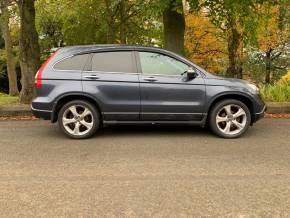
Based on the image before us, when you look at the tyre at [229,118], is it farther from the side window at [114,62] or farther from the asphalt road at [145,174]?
the side window at [114,62]

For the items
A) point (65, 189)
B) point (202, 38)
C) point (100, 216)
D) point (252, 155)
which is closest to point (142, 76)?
point (252, 155)

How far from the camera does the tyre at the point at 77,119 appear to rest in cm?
742

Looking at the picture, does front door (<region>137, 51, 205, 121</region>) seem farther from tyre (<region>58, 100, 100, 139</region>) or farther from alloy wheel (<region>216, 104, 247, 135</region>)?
tyre (<region>58, 100, 100, 139</region>)

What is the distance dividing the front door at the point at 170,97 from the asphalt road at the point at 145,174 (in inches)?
16.4

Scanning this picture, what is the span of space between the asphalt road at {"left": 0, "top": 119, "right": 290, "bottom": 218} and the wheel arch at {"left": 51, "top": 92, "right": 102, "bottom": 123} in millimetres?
501

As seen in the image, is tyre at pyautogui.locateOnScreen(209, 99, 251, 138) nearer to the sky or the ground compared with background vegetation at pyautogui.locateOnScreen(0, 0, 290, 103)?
nearer to the ground

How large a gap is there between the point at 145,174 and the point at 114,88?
2414 mm

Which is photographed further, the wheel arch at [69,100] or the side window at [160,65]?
the side window at [160,65]

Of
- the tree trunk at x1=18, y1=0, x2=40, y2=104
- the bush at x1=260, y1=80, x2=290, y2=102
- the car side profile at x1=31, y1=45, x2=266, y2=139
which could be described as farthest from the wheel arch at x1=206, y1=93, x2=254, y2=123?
the tree trunk at x1=18, y1=0, x2=40, y2=104

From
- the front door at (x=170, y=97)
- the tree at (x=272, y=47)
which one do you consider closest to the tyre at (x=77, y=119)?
the front door at (x=170, y=97)

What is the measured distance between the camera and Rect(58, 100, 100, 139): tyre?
742cm

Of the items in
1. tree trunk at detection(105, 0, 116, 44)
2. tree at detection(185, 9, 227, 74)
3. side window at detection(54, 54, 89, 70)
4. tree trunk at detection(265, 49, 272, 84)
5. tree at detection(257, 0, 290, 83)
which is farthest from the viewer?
tree trunk at detection(265, 49, 272, 84)

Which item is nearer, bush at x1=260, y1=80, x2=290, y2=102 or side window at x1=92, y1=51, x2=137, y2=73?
side window at x1=92, y1=51, x2=137, y2=73

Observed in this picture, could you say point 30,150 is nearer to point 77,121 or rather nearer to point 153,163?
point 77,121
